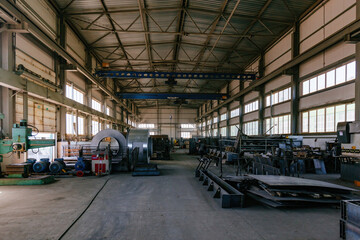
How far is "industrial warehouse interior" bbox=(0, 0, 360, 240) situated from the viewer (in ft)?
13.8

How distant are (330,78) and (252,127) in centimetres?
911

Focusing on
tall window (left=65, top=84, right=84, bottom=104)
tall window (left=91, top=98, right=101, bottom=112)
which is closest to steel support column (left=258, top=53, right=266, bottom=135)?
tall window (left=65, top=84, right=84, bottom=104)

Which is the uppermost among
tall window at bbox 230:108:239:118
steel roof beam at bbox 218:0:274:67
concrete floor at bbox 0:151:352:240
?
steel roof beam at bbox 218:0:274:67

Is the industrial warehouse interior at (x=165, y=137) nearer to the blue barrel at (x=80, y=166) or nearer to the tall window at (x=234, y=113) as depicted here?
the blue barrel at (x=80, y=166)

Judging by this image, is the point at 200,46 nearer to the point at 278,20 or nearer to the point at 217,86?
the point at 278,20

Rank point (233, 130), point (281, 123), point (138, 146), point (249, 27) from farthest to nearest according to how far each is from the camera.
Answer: point (233, 130) < point (281, 123) < point (249, 27) < point (138, 146)

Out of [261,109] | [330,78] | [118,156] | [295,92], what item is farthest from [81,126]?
[330,78]

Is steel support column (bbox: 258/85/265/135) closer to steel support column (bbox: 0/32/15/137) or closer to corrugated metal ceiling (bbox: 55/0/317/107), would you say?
corrugated metal ceiling (bbox: 55/0/317/107)

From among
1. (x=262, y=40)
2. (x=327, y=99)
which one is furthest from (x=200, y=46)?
(x=327, y=99)

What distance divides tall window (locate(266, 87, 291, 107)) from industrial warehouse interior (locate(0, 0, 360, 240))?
0.25 ft

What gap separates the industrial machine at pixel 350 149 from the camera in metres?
7.54

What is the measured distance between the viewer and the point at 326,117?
10688 mm

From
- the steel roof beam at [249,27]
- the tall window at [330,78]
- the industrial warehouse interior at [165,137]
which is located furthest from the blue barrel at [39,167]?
the tall window at [330,78]

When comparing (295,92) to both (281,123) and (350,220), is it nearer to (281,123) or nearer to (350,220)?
(281,123)
